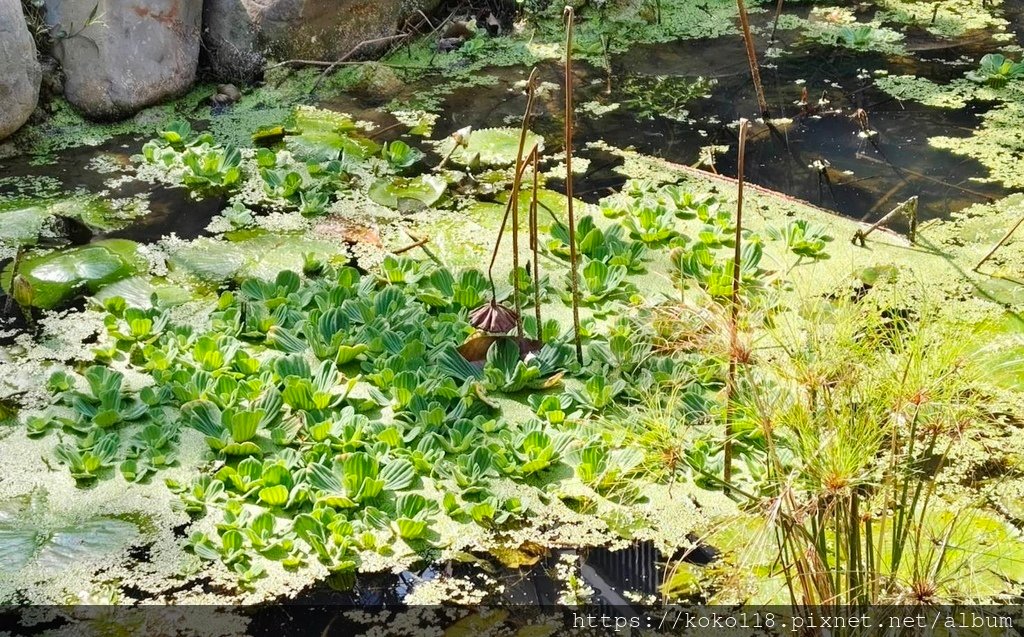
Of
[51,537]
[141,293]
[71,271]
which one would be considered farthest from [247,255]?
[51,537]

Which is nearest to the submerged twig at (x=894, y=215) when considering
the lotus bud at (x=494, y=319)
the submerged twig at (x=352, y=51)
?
A: the lotus bud at (x=494, y=319)

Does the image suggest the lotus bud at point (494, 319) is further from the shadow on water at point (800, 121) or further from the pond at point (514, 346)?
the shadow on water at point (800, 121)

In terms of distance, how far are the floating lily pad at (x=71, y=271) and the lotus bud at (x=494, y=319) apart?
1.03 metres

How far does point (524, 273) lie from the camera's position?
2.99 metres

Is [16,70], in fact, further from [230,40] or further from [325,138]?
[325,138]

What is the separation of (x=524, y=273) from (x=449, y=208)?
56 centimetres

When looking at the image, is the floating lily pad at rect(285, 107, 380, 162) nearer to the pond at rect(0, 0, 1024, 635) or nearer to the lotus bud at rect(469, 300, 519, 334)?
the pond at rect(0, 0, 1024, 635)

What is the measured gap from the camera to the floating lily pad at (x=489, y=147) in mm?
3750

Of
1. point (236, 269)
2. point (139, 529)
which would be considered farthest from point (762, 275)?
point (139, 529)

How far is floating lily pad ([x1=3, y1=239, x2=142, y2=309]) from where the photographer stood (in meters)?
2.91

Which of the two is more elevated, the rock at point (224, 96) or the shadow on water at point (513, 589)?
the rock at point (224, 96)

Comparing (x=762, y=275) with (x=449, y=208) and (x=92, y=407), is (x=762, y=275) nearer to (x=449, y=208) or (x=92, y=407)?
(x=449, y=208)

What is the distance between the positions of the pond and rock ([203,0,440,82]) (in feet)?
0.33

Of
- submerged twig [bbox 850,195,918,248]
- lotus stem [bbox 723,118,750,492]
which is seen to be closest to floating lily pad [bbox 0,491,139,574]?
lotus stem [bbox 723,118,750,492]
